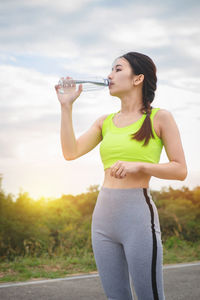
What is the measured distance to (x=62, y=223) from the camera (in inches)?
296

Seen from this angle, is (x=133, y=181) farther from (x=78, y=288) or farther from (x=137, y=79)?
(x=78, y=288)

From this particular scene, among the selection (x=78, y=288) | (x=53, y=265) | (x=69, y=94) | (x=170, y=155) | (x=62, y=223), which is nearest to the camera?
(x=170, y=155)

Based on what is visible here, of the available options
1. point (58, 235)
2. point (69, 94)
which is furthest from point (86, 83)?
point (58, 235)

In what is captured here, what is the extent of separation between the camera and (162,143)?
2238 millimetres

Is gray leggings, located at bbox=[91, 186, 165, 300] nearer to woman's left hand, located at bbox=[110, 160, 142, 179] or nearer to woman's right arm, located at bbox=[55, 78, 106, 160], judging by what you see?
woman's left hand, located at bbox=[110, 160, 142, 179]

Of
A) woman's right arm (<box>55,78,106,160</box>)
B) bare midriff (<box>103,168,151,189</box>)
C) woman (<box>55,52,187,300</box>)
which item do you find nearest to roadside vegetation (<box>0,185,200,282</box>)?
woman's right arm (<box>55,78,106,160</box>)

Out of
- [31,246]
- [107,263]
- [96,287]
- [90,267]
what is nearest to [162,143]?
[107,263]

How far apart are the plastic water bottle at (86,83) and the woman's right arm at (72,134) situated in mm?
30

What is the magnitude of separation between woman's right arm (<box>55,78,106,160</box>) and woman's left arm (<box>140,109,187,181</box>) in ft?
1.77

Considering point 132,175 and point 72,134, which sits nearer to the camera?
point 132,175

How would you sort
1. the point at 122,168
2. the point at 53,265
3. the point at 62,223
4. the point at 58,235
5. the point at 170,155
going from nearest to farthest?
the point at 122,168, the point at 170,155, the point at 53,265, the point at 58,235, the point at 62,223

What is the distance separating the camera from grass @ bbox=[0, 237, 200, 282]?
212 inches

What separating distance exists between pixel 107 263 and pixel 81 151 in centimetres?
77

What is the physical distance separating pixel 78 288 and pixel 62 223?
2.77 m
